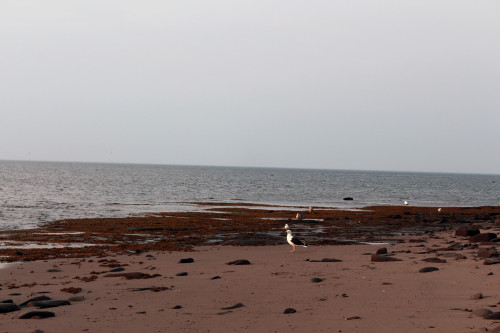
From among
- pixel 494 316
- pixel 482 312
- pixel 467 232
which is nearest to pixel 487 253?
pixel 482 312

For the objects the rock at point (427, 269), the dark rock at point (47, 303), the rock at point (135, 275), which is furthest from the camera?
the rock at point (135, 275)

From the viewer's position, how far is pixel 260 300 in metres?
12.2

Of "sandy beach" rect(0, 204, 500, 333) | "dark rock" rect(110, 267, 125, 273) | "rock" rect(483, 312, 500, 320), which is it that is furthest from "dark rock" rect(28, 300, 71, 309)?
"rock" rect(483, 312, 500, 320)

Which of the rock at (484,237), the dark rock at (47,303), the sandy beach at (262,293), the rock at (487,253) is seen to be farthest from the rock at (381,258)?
the dark rock at (47,303)

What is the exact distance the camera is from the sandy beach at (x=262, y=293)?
10219 millimetres

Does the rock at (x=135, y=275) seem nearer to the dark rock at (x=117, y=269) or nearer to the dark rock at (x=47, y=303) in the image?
the dark rock at (x=117, y=269)

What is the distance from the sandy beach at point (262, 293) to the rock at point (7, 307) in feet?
0.64

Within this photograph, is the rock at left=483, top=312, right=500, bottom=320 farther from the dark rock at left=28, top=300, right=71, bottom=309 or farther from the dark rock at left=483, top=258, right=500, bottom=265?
the dark rock at left=28, top=300, right=71, bottom=309

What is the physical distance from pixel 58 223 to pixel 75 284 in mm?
21307

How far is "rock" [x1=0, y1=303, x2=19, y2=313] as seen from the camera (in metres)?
11.3

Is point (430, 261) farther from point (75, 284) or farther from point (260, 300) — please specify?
point (75, 284)

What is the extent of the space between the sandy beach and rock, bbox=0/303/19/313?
0.64ft

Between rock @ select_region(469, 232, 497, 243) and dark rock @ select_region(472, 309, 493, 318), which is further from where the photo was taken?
rock @ select_region(469, 232, 497, 243)

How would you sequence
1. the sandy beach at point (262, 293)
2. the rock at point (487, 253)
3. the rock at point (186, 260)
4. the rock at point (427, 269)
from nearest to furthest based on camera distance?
the sandy beach at point (262, 293)
the rock at point (427, 269)
the rock at point (487, 253)
the rock at point (186, 260)
